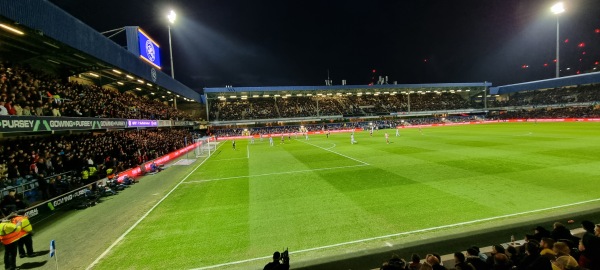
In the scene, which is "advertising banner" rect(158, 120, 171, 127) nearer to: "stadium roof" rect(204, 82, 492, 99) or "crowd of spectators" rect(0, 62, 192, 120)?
"crowd of spectators" rect(0, 62, 192, 120)

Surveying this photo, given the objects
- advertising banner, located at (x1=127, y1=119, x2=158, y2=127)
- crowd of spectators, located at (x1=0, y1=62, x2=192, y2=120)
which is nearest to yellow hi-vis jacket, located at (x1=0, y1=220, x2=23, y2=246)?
crowd of spectators, located at (x1=0, y1=62, x2=192, y2=120)

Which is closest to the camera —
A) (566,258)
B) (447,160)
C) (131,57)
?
(566,258)

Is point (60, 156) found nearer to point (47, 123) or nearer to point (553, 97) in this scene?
point (47, 123)

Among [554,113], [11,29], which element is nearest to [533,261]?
[11,29]

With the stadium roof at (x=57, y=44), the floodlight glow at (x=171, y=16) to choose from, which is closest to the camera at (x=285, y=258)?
the stadium roof at (x=57, y=44)

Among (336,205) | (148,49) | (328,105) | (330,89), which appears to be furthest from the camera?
(328,105)

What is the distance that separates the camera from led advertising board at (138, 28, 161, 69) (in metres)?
28.8

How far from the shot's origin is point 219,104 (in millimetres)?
68812

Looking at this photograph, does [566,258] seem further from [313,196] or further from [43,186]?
[43,186]

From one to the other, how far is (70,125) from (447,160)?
79.0 ft

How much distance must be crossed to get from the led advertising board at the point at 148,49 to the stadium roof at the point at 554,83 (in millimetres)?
83386

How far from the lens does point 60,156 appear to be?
1653 centimetres

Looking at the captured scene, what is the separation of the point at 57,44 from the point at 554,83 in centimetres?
8986

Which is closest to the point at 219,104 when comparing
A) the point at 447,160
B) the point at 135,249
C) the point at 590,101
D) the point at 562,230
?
the point at 447,160
